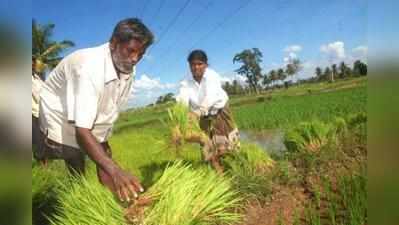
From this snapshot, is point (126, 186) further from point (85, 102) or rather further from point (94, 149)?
point (85, 102)

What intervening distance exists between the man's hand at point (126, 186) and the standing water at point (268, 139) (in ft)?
2.21

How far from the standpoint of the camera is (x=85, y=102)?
277 cm

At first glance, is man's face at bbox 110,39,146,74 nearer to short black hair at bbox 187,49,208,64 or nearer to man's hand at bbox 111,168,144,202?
short black hair at bbox 187,49,208,64

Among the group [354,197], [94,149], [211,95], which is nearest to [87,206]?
[94,149]

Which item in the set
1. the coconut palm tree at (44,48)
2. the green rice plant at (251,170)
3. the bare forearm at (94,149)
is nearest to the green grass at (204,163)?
the green rice plant at (251,170)

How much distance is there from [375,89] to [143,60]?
128cm

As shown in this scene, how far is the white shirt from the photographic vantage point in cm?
279

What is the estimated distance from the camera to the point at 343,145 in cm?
273

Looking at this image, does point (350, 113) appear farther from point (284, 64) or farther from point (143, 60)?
point (143, 60)

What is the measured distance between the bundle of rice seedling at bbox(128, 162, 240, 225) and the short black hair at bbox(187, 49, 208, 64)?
0.60 metres

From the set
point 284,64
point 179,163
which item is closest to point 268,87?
point 284,64

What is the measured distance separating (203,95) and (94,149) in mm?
698

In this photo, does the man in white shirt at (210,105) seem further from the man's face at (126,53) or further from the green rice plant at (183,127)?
the man's face at (126,53)

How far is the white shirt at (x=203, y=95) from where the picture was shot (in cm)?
279
